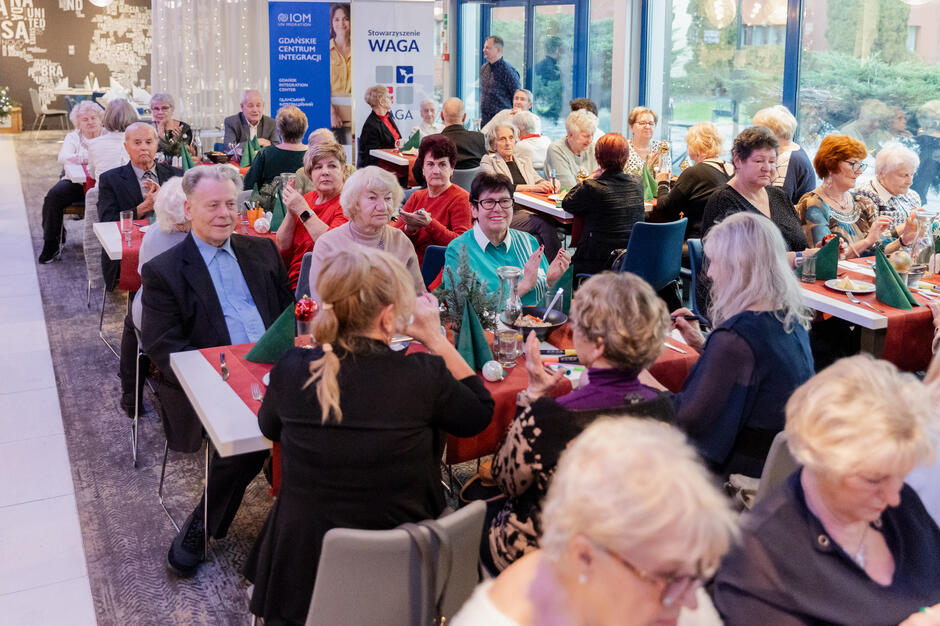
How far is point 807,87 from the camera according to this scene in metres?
8.70

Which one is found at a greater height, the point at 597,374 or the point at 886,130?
the point at 886,130

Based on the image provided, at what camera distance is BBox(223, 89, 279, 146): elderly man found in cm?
863

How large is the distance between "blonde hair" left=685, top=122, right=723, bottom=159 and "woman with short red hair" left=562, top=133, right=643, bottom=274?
27.4 inches

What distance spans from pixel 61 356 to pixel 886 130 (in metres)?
6.87

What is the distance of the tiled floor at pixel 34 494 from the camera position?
10.5ft

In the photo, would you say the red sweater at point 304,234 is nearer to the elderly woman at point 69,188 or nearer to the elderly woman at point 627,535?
the elderly woman at point 69,188

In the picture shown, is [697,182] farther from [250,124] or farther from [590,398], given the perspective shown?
[250,124]

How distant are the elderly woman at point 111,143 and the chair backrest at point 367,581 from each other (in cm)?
603

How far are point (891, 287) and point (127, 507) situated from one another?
3444 millimetres

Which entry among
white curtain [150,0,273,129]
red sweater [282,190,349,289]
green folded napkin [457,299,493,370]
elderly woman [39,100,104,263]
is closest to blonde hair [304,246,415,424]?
green folded napkin [457,299,493,370]

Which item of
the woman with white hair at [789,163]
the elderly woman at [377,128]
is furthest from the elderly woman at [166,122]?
the woman with white hair at [789,163]

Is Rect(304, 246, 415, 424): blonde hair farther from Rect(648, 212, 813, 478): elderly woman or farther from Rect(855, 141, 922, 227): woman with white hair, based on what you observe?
Rect(855, 141, 922, 227): woman with white hair

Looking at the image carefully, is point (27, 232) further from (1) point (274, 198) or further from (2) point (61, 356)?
(1) point (274, 198)

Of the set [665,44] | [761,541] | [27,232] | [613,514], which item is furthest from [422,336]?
[665,44]
